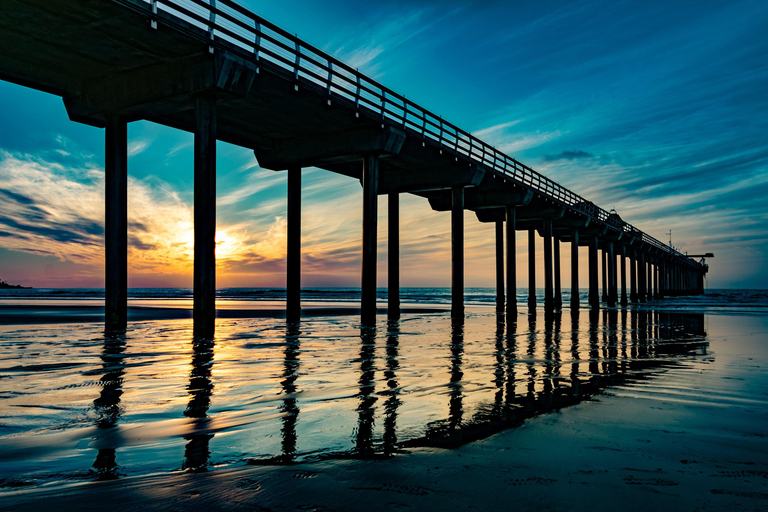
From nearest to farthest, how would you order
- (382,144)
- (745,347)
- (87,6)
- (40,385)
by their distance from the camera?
(40,385) < (87,6) < (745,347) < (382,144)

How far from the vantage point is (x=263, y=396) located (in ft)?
21.1

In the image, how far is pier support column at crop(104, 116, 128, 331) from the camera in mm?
17250

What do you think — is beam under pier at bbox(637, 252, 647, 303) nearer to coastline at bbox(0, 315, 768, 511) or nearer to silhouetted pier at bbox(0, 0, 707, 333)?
silhouetted pier at bbox(0, 0, 707, 333)

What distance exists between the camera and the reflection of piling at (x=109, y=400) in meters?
3.72

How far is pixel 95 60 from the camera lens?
15258mm

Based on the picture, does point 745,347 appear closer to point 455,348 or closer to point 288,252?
point 455,348

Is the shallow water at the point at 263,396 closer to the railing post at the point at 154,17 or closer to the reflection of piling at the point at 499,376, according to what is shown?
the reflection of piling at the point at 499,376

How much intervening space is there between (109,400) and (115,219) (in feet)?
42.3

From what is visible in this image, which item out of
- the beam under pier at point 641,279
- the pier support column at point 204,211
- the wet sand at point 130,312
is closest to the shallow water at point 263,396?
the pier support column at point 204,211

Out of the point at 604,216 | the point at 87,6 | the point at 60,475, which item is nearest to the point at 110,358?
the point at 60,475

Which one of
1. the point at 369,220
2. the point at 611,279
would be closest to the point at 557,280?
the point at 611,279

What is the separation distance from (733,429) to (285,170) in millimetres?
20643

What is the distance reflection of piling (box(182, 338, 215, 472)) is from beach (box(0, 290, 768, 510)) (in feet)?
0.10

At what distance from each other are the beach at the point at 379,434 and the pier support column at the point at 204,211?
5.21 meters
